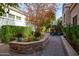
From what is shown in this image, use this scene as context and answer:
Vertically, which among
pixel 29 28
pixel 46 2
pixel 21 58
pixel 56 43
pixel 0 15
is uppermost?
pixel 46 2

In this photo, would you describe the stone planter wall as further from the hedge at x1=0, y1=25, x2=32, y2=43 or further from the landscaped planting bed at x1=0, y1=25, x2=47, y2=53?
the hedge at x1=0, y1=25, x2=32, y2=43

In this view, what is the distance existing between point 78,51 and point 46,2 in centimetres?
125

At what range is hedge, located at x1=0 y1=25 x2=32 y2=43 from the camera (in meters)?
4.42

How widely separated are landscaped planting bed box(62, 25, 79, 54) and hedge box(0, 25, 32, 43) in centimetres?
82

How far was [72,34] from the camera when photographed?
4512 mm

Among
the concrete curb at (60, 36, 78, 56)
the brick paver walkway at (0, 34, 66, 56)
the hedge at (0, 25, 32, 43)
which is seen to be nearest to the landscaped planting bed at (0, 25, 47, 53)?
the hedge at (0, 25, 32, 43)

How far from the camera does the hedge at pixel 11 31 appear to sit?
4418 mm

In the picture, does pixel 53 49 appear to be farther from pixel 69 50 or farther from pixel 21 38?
pixel 21 38

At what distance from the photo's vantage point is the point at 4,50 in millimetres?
4449

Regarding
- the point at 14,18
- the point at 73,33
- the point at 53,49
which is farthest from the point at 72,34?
the point at 14,18

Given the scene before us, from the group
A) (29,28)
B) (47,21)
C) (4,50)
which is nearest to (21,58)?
(4,50)

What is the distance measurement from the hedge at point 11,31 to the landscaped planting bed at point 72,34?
821mm

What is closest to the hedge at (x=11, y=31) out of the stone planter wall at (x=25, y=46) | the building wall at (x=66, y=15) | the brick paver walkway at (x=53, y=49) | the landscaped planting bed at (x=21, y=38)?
the landscaped planting bed at (x=21, y=38)

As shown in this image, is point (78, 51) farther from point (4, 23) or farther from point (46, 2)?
point (4, 23)
